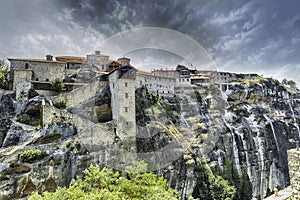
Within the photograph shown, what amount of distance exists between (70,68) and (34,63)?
561cm

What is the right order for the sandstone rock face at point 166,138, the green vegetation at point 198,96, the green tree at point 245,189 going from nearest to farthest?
the sandstone rock face at point 166,138, the green tree at point 245,189, the green vegetation at point 198,96

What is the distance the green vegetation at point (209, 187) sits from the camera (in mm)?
29766

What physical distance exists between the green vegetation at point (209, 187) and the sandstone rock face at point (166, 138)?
132cm

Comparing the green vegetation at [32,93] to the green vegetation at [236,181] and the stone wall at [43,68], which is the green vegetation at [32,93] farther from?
the green vegetation at [236,181]

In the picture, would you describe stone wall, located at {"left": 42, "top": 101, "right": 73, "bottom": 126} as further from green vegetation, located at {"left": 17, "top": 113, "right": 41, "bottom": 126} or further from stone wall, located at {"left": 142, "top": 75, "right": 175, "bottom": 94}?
stone wall, located at {"left": 142, "top": 75, "right": 175, "bottom": 94}

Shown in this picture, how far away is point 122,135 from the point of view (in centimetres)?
2494

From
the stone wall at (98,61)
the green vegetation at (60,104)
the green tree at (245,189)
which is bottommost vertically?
the green tree at (245,189)

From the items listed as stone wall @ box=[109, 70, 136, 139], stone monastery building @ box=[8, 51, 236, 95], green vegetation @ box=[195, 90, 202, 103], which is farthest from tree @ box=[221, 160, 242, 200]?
stone wall @ box=[109, 70, 136, 139]

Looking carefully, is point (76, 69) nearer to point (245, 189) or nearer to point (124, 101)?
point (124, 101)

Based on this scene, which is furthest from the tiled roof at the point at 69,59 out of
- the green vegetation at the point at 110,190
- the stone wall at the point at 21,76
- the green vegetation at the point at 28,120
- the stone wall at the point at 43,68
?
the green vegetation at the point at 110,190

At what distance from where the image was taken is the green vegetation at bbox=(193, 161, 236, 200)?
29766 millimetres

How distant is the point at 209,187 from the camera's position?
30359 mm

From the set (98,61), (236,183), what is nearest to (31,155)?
(98,61)

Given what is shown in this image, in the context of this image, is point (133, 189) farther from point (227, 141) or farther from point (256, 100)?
point (256, 100)
